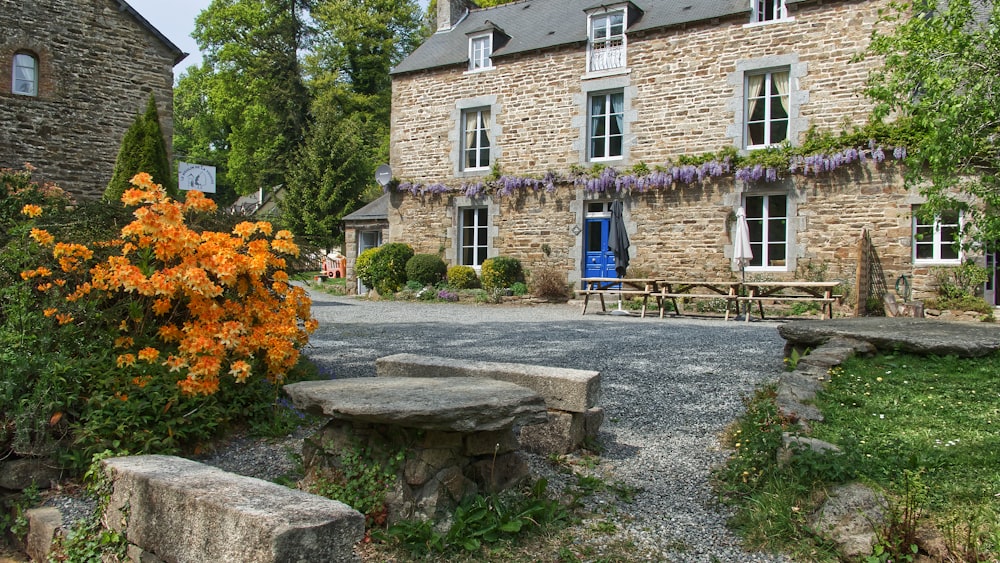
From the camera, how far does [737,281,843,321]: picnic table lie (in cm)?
1127

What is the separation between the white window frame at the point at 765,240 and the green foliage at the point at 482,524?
11.8m

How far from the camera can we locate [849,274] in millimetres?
13141

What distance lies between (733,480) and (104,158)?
15.6 metres

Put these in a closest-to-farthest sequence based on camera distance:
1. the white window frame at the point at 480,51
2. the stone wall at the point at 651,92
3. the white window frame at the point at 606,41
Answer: the stone wall at the point at 651,92, the white window frame at the point at 606,41, the white window frame at the point at 480,51

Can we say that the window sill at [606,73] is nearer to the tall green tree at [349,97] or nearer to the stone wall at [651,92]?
the stone wall at [651,92]

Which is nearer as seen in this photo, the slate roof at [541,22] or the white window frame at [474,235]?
the slate roof at [541,22]

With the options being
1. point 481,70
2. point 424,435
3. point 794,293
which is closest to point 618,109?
point 481,70

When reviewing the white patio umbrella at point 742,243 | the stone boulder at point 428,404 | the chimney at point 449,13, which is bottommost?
the stone boulder at point 428,404

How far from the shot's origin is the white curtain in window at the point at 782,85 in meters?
14.0

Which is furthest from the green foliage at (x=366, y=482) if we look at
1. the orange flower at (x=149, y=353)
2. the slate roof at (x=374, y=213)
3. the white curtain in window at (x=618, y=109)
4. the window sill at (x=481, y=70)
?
the slate roof at (x=374, y=213)

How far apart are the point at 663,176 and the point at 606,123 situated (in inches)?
80.0

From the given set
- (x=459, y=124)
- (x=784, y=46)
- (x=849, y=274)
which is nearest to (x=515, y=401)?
(x=849, y=274)

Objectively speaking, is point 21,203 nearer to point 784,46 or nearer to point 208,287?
point 208,287

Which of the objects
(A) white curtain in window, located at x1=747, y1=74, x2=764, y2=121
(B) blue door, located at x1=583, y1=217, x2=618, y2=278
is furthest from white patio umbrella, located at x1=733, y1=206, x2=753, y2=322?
(B) blue door, located at x1=583, y1=217, x2=618, y2=278
